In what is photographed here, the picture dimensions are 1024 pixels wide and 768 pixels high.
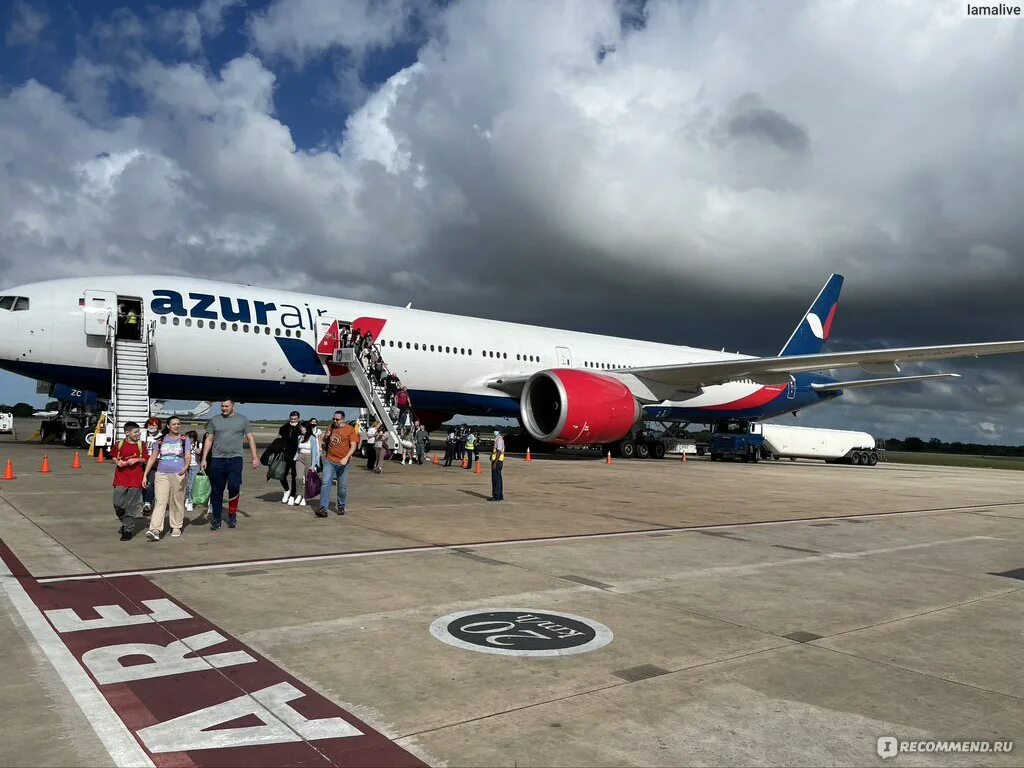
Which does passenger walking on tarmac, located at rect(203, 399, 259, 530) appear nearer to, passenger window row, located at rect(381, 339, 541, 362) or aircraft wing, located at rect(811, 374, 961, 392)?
passenger window row, located at rect(381, 339, 541, 362)

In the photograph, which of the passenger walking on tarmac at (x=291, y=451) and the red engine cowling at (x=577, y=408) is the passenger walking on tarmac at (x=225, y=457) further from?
the red engine cowling at (x=577, y=408)

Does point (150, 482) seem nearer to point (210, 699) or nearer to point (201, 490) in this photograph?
point (201, 490)

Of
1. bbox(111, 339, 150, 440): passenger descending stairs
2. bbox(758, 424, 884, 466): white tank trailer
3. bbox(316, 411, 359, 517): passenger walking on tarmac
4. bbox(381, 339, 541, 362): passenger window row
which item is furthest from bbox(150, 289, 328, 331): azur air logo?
bbox(758, 424, 884, 466): white tank trailer

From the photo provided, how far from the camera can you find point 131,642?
4.58 meters

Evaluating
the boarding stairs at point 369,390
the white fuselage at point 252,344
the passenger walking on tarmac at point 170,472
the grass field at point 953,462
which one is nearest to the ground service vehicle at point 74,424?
the white fuselage at point 252,344

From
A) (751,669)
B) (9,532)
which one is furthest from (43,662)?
(9,532)

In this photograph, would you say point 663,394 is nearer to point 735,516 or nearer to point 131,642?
point 735,516

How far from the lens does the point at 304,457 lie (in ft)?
38.6

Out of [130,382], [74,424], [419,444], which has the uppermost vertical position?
[130,382]

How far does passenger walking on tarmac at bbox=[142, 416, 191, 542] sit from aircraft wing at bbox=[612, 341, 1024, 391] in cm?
1849

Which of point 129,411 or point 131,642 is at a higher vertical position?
point 129,411

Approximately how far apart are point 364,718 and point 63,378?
1805 cm

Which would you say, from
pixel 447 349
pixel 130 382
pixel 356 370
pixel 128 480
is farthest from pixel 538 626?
pixel 447 349

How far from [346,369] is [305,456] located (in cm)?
988
